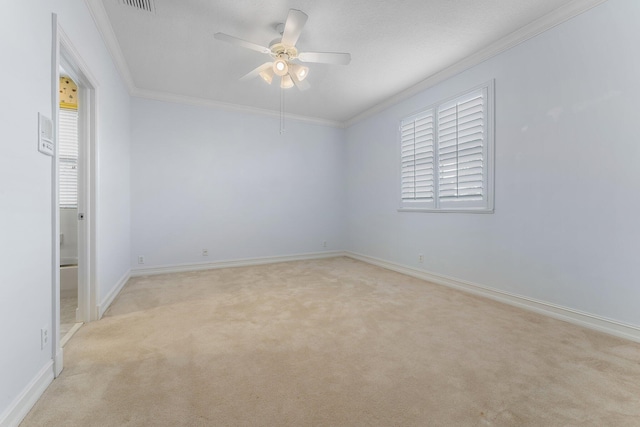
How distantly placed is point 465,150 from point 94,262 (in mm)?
→ 4156

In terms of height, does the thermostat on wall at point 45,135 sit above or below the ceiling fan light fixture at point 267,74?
below

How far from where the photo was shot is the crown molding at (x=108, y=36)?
2444 mm

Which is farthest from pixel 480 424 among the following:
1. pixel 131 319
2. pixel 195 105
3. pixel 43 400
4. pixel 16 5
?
pixel 195 105

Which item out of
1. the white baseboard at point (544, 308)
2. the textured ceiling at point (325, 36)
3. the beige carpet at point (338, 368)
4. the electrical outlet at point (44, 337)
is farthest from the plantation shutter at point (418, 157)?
the electrical outlet at point (44, 337)

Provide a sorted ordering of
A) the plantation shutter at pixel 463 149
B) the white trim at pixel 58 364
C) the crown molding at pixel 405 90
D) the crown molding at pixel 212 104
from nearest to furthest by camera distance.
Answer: the white trim at pixel 58 364 < the crown molding at pixel 405 90 < the plantation shutter at pixel 463 149 < the crown molding at pixel 212 104

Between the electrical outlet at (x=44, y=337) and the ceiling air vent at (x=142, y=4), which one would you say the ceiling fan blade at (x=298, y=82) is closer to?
the ceiling air vent at (x=142, y=4)

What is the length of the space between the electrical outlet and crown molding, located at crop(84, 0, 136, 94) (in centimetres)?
252

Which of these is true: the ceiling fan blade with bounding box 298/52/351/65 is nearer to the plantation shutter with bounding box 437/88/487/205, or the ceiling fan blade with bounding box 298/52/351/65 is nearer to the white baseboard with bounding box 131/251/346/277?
the plantation shutter with bounding box 437/88/487/205

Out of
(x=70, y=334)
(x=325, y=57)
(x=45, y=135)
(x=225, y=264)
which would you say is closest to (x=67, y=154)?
(x=225, y=264)

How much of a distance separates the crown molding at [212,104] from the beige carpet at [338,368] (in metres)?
3.09

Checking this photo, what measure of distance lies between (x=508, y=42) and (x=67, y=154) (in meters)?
5.71

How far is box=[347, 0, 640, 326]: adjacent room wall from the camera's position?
226 centimetres

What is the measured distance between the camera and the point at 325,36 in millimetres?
2930

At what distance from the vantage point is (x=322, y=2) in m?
2.45
